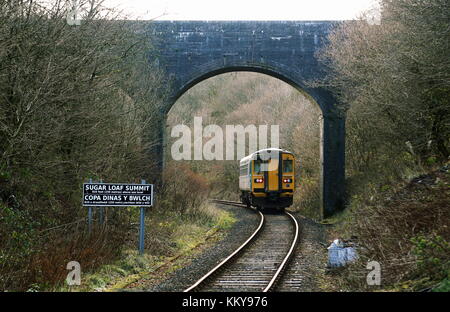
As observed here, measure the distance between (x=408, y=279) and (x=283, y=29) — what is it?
13.6m

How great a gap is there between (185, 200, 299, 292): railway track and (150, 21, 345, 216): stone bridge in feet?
17.6

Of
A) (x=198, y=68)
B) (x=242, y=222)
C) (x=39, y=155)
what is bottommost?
(x=242, y=222)

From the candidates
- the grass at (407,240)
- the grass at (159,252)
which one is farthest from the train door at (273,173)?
the grass at (407,240)

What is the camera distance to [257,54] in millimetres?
19500

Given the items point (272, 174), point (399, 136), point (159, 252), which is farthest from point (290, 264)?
point (272, 174)

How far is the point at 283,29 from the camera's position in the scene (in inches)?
768

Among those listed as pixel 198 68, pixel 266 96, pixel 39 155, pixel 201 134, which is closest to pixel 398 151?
pixel 198 68

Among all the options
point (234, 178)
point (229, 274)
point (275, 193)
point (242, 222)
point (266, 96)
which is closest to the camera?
point (229, 274)

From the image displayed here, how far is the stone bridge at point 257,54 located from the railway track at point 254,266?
5.35m

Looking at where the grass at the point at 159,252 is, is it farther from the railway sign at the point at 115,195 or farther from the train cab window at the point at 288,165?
the train cab window at the point at 288,165

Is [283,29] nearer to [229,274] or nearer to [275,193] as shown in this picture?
[275,193]

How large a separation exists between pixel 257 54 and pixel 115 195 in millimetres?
10735

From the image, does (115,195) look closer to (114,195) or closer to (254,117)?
(114,195)

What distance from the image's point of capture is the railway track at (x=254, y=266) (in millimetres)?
8602
